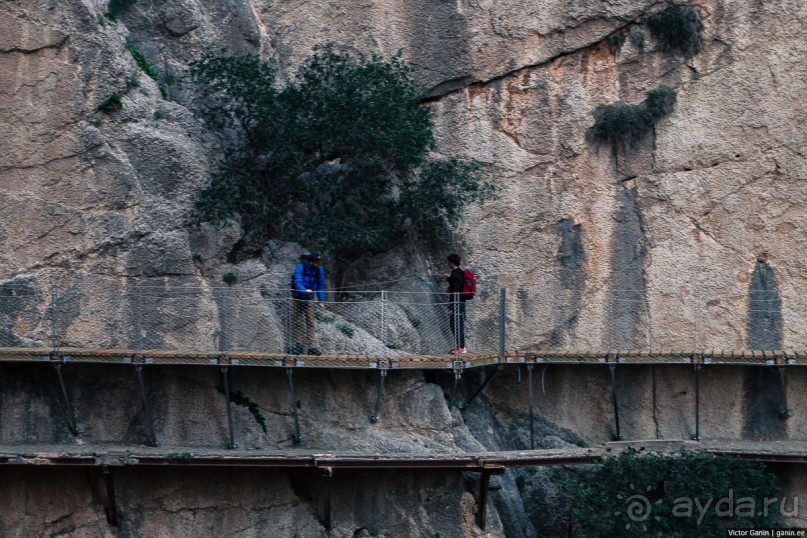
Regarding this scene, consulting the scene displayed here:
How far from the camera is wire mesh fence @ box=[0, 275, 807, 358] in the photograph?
18.5 metres

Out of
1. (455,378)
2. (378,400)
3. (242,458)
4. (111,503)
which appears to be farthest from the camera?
(455,378)

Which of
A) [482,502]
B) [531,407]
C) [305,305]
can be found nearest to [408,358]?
[305,305]

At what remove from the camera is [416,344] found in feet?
65.9

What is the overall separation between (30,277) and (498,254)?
7.87 meters

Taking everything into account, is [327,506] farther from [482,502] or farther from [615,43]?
[615,43]

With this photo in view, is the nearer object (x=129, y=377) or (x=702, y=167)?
(x=129, y=377)

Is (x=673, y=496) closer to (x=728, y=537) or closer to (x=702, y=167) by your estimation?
(x=728, y=537)

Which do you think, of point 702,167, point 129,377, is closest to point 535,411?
point 702,167

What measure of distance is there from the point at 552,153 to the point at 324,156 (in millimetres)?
4188

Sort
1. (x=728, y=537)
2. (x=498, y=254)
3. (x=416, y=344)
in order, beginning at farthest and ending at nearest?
(x=498, y=254), (x=416, y=344), (x=728, y=537)

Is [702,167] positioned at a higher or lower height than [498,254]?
higher

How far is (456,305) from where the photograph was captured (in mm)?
19656

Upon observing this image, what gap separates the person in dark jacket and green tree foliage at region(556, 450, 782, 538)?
267 centimetres

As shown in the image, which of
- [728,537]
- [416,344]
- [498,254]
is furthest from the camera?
[498,254]
